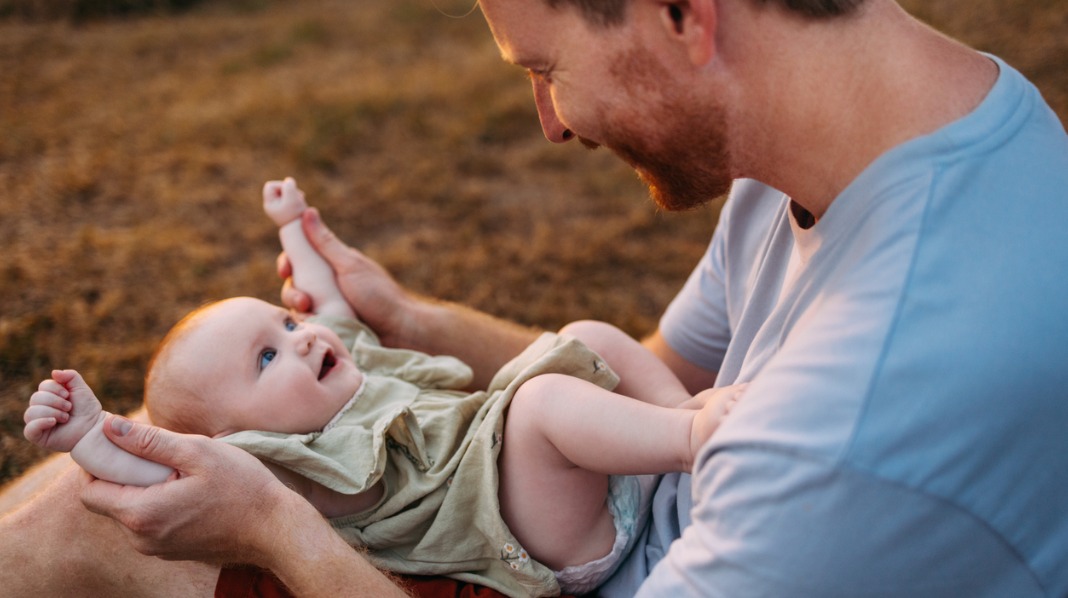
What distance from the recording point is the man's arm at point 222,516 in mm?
1656

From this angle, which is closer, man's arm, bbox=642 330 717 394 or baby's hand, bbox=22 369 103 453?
baby's hand, bbox=22 369 103 453

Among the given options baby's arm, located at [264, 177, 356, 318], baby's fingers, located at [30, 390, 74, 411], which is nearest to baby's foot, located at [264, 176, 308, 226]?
baby's arm, located at [264, 177, 356, 318]

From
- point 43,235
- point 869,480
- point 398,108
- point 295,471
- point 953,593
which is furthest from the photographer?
point 398,108

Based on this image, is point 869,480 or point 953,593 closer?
point 869,480

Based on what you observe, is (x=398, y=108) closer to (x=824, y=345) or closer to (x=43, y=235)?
(x=43, y=235)

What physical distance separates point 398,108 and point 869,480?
456cm

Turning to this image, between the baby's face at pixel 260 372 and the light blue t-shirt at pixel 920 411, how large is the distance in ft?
3.12

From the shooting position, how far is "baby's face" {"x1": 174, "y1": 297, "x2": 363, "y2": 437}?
202 cm

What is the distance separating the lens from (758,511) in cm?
130

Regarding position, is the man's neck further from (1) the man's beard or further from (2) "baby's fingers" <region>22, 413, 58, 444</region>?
(2) "baby's fingers" <region>22, 413, 58, 444</region>

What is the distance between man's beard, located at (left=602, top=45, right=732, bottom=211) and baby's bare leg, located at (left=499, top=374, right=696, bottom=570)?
0.44 meters

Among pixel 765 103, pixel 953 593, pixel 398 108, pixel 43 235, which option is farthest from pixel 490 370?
pixel 398 108

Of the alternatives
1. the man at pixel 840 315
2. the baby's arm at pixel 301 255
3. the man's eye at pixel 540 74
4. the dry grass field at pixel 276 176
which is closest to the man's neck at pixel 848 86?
the man at pixel 840 315

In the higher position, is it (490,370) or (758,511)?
(758,511)
